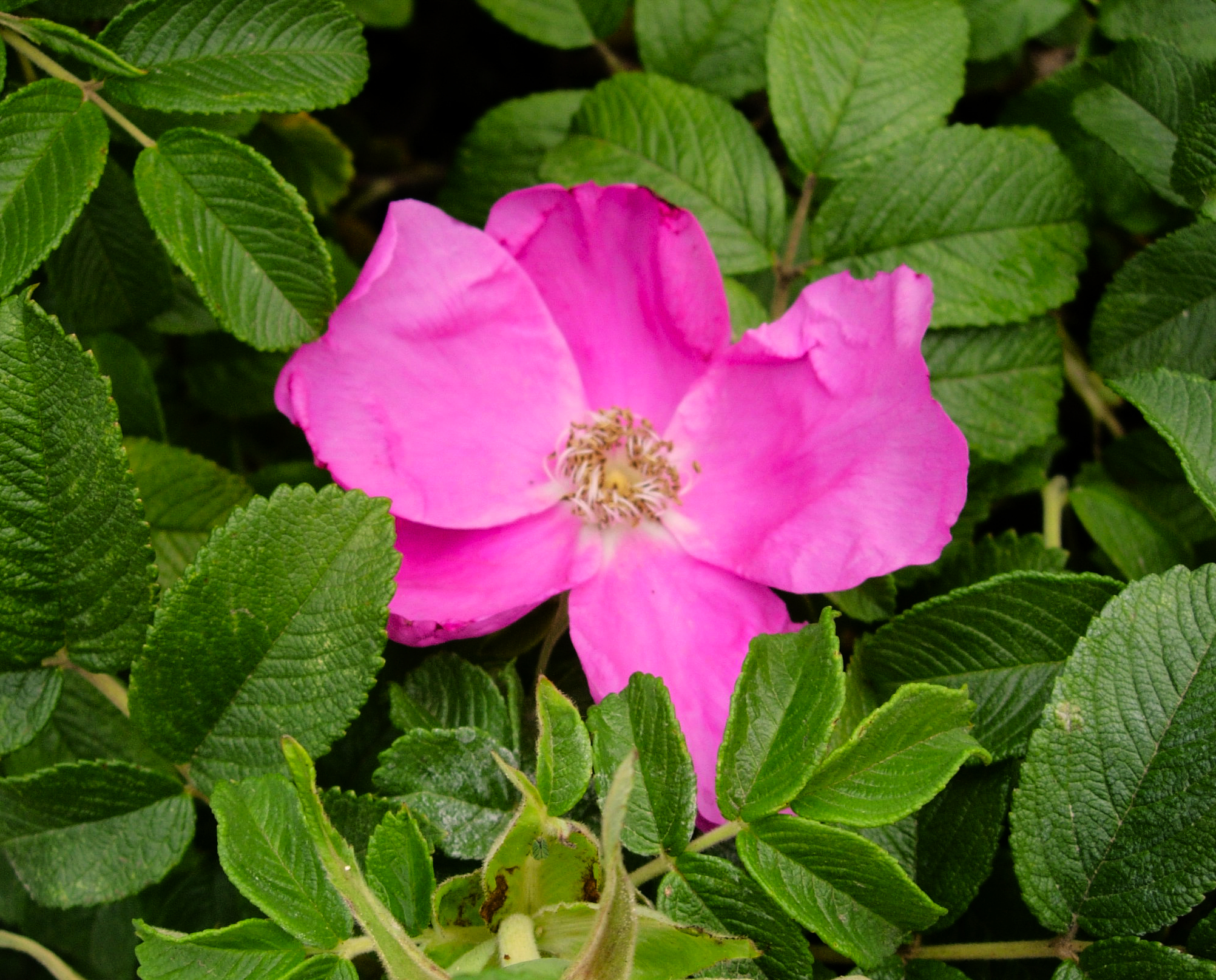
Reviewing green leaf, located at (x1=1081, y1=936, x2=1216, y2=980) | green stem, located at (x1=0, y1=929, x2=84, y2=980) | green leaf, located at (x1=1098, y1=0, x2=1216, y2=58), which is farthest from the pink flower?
green leaf, located at (x1=1098, y1=0, x2=1216, y2=58)

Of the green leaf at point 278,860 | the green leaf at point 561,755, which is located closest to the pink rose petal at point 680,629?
the green leaf at point 561,755

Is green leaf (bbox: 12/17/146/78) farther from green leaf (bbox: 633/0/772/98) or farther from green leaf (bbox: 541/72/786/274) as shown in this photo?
green leaf (bbox: 633/0/772/98)

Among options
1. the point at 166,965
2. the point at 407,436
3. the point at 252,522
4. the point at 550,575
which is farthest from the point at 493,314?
the point at 166,965

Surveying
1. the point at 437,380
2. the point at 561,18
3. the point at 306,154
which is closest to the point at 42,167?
the point at 437,380

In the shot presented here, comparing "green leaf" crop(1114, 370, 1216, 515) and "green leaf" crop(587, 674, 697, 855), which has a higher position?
"green leaf" crop(1114, 370, 1216, 515)

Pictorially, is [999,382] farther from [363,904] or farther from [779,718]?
[363,904]

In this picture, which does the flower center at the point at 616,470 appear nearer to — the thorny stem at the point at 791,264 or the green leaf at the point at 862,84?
the thorny stem at the point at 791,264
